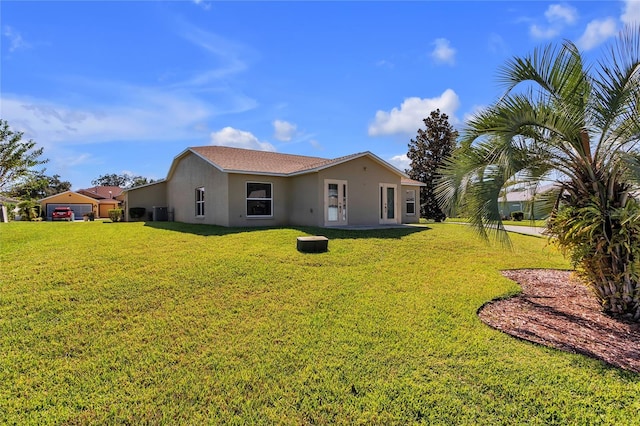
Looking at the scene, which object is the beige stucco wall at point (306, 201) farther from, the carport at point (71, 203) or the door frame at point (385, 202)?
the carport at point (71, 203)

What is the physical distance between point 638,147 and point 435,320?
13.2ft

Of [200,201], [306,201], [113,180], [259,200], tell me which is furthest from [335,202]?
[113,180]

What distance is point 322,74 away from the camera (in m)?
12.2

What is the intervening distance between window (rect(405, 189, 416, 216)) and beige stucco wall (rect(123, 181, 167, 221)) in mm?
17099

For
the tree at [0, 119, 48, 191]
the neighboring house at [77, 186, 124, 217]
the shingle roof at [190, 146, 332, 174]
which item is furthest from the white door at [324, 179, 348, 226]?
the neighboring house at [77, 186, 124, 217]

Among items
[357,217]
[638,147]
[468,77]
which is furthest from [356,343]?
[357,217]

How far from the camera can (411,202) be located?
2308 cm

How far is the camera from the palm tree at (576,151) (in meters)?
5.22

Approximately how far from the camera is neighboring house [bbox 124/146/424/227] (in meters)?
15.6

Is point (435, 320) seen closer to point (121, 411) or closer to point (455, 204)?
point (455, 204)

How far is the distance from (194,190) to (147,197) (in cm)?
660

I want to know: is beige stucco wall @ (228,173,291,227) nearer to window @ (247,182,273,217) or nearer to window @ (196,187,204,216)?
window @ (247,182,273,217)

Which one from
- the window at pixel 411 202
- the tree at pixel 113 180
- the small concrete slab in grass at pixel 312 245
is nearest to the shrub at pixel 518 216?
the window at pixel 411 202

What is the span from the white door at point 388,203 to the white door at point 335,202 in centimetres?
250
